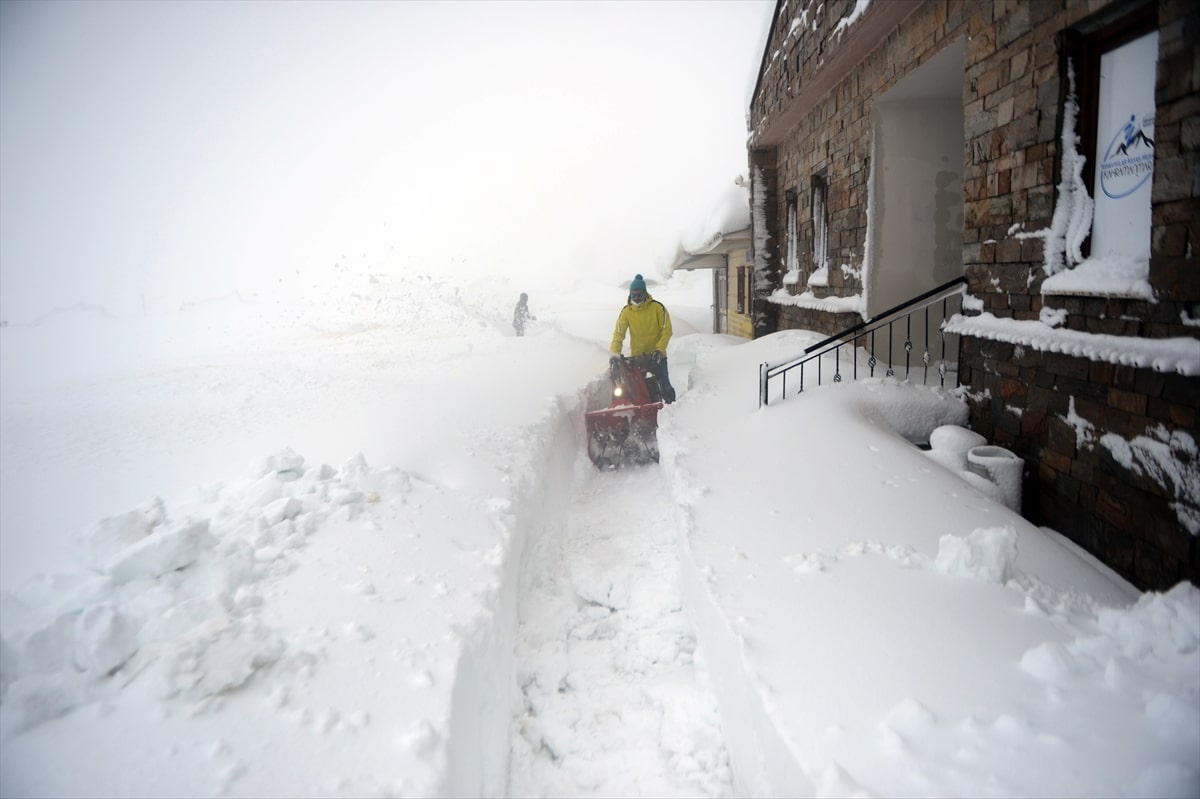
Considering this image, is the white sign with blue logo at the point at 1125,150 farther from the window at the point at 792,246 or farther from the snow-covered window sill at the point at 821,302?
the window at the point at 792,246

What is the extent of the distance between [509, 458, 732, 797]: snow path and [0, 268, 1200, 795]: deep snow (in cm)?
2

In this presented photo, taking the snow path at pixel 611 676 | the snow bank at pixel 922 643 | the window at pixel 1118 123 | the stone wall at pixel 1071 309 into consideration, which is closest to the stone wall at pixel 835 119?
the stone wall at pixel 1071 309

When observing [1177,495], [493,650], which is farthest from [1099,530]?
[493,650]

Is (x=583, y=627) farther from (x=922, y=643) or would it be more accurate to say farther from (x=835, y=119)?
(x=835, y=119)

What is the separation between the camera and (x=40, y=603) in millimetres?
2744

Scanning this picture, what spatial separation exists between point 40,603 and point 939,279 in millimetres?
7973

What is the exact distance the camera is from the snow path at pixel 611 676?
2857 mm

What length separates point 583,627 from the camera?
406cm

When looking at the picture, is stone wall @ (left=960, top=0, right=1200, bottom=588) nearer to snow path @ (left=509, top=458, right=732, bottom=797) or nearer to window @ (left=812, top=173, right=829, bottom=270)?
snow path @ (left=509, top=458, right=732, bottom=797)

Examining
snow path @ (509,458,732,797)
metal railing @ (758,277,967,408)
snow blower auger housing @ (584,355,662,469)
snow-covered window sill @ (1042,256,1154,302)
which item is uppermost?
snow-covered window sill @ (1042,256,1154,302)

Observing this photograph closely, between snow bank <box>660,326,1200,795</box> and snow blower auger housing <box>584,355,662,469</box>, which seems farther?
snow blower auger housing <box>584,355,662,469</box>

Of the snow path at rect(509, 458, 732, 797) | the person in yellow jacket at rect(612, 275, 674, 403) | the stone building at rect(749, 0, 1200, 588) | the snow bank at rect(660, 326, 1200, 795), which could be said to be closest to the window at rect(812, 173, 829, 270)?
the stone building at rect(749, 0, 1200, 588)

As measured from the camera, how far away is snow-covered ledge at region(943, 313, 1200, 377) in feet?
9.34

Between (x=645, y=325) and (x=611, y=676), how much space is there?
17.5 ft
